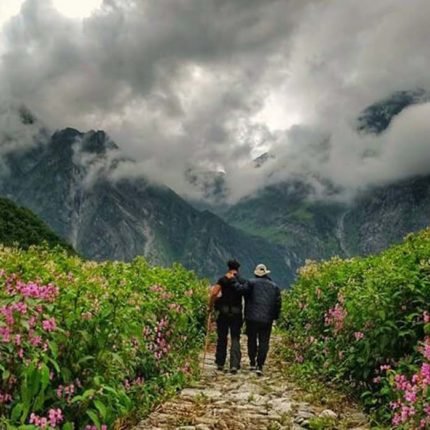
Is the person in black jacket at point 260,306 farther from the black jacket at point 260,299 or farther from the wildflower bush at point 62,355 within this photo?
the wildflower bush at point 62,355

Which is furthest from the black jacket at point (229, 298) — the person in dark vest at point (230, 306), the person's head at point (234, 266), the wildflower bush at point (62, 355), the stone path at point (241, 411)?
the wildflower bush at point (62, 355)

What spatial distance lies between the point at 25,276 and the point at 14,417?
12.4 ft

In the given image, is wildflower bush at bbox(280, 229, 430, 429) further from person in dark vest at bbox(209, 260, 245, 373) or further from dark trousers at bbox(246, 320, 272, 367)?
person in dark vest at bbox(209, 260, 245, 373)

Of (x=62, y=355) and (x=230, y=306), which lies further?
(x=230, y=306)

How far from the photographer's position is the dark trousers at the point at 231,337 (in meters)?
15.3

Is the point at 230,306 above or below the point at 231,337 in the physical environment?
above

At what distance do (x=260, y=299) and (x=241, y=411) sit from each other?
5423 millimetres

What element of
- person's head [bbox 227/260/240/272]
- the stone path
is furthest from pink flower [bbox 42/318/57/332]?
person's head [bbox 227/260/240/272]

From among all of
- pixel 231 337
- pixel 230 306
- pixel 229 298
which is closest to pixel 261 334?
pixel 231 337

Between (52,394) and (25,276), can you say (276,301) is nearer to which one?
(25,276)

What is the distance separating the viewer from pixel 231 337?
15.5m

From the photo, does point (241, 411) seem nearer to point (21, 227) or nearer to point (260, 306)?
point (260, 306)

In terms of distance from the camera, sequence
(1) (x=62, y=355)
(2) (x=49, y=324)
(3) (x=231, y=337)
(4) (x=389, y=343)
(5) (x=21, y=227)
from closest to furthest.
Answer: (2) (x=49, y=324), (1) (x=62, y=355), (4) (x=389, y=343), (3) (x=231, y=337), (5) (x=21, y=227)

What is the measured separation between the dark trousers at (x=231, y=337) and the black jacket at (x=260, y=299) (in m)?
0.41
